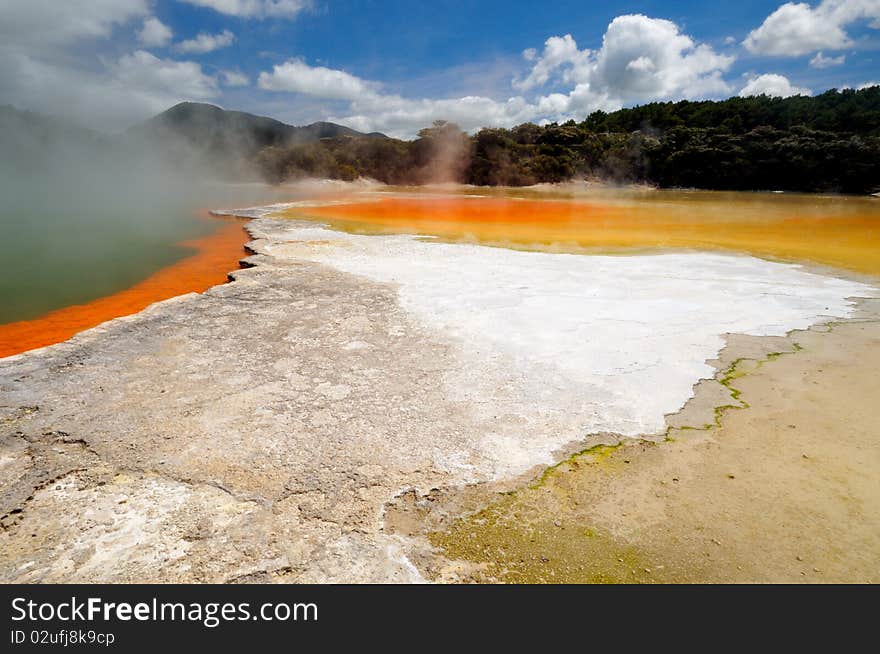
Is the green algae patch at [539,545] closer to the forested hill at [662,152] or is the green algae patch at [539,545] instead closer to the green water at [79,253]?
the green water at [79,253]

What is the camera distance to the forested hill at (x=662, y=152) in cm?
4378

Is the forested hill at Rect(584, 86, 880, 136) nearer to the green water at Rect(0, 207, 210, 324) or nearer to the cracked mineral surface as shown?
the cracked mineral surface

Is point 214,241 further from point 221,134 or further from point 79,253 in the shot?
point 221,134

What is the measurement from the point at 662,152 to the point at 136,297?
5474cm

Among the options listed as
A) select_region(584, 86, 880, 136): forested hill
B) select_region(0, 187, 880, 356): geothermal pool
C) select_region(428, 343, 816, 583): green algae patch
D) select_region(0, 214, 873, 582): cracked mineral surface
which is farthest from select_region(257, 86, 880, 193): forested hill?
select_region(428, 343, 816, 583): green algae patch

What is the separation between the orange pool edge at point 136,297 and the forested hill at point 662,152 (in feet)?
129

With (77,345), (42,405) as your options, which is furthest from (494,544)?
(77,345)

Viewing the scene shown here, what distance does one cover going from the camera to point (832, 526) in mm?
2715

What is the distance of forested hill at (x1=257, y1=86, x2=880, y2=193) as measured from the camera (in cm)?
4378

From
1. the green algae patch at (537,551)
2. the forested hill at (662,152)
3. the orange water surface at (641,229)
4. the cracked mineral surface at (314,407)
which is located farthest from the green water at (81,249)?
the forested hill at (662,152)

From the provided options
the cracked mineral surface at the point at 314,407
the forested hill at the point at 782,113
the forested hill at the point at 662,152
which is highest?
the forested hill at the point at 782,113

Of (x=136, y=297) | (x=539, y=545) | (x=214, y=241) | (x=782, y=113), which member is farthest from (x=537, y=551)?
(x=782, y=113)
